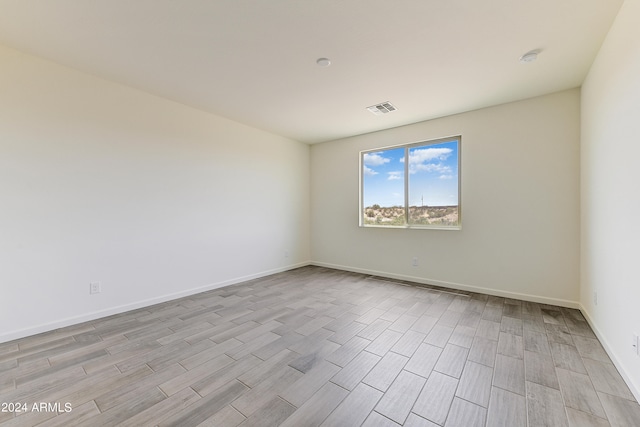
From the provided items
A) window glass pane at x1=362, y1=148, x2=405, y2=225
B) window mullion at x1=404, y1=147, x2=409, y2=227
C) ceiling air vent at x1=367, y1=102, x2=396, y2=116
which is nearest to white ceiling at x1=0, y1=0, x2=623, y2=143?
ceiling air vent at x1=367, y1=102, x2=396, y2=116

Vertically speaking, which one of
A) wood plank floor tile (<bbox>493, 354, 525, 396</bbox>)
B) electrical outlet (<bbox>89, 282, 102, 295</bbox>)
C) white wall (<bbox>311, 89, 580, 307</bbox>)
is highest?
white wall (<bbox>311, 89, 580, 307</bbox>)

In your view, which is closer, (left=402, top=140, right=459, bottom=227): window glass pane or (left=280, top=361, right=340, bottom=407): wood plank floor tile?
(left=280, top=361, right=340, bottom=407): wood plank floor tile

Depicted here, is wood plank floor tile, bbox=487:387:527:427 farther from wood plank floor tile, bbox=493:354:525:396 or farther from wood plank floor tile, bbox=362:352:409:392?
wood plank floor tile, bbox=362:352:409:392

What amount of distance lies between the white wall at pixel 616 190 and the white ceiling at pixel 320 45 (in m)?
0.29

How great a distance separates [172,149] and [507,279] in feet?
15.7

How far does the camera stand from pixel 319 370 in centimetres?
183

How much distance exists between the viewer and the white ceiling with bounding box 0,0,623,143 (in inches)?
71.0

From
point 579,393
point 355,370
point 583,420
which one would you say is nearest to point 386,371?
point 355,370

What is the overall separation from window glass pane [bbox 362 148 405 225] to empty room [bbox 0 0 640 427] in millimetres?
145

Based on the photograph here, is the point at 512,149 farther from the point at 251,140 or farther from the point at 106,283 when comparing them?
the point at 106,283

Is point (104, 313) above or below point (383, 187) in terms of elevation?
below

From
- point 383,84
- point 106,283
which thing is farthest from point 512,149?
point 106,283

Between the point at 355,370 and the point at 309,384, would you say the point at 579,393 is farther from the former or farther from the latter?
the point at 309,384

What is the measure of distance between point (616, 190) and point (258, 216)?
4.20 meters
